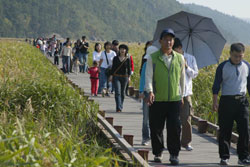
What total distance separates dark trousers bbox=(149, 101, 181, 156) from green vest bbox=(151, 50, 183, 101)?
0.42ft

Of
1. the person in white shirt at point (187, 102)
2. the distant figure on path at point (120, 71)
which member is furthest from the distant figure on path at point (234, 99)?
the distant figure on path at point (120, 71)

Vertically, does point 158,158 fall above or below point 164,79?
below

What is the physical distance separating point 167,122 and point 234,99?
3.15 feet

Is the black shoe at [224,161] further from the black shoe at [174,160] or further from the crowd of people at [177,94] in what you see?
the black shoe at [174,160]

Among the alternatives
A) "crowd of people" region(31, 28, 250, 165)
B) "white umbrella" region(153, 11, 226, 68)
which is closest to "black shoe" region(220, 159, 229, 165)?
"crowd of people" region(31, 28, 250, 165)

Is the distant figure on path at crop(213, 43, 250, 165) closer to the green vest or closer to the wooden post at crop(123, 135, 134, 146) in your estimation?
the green vest

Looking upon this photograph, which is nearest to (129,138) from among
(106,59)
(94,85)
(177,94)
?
(177,94)

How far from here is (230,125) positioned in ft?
26.1

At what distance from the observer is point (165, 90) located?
25.4 ft

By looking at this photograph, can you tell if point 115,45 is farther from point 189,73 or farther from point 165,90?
point 165,90

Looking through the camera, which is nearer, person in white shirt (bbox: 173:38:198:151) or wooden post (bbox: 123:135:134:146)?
person in white shirt (bbox: 173:38:198:151)

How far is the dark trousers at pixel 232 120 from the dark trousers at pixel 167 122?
60 cm

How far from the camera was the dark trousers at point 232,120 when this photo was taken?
7848 mm

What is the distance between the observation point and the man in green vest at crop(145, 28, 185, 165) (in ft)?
25.4
